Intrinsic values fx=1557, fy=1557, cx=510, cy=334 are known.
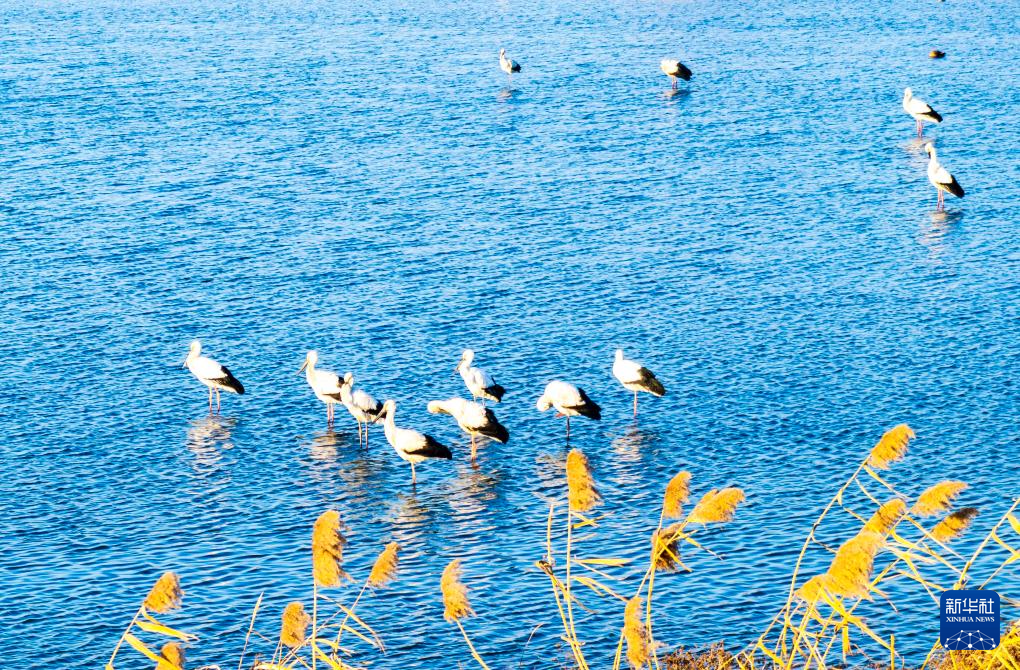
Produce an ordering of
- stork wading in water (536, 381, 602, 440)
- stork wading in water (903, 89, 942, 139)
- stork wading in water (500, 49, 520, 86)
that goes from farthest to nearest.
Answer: stork wading in water (500, 49, 520, 86) → stork wading in water (903, 89, 942, 139) → stork wading in water (536, 381, 602, 440)

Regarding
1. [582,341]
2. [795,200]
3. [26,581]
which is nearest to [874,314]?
[582,341]

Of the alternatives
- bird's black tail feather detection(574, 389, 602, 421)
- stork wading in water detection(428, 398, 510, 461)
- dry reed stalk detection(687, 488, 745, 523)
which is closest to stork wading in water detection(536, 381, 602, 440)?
bird's black tail feather detection(574, 389, 602, 421)

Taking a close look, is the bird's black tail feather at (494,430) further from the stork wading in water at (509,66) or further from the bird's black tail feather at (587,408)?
the stork wading in water at (509,66)

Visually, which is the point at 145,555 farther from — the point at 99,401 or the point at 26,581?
the point at 99,401

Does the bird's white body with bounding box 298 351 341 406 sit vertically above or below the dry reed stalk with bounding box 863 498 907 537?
above

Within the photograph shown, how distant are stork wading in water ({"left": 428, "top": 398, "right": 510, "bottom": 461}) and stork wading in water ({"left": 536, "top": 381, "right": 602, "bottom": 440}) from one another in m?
1.37

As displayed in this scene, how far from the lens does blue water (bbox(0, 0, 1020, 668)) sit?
99.6 feet

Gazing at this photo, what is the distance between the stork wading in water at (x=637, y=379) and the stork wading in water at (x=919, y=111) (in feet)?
106

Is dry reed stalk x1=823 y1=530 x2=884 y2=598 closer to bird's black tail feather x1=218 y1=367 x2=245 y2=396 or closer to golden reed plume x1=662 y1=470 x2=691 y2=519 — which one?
golden reed plume x1=662 y1=470 x2=691 y2=519

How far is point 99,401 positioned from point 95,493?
609cm

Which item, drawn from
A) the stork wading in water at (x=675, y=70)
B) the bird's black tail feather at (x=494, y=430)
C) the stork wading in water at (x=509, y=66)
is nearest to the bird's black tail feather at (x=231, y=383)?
the bird's black tail feather at (x=494, y=430)

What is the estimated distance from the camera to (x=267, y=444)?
36.8 metres

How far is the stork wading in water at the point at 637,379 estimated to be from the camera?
1500 inches

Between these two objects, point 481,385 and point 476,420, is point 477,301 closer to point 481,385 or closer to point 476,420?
point 481,385
